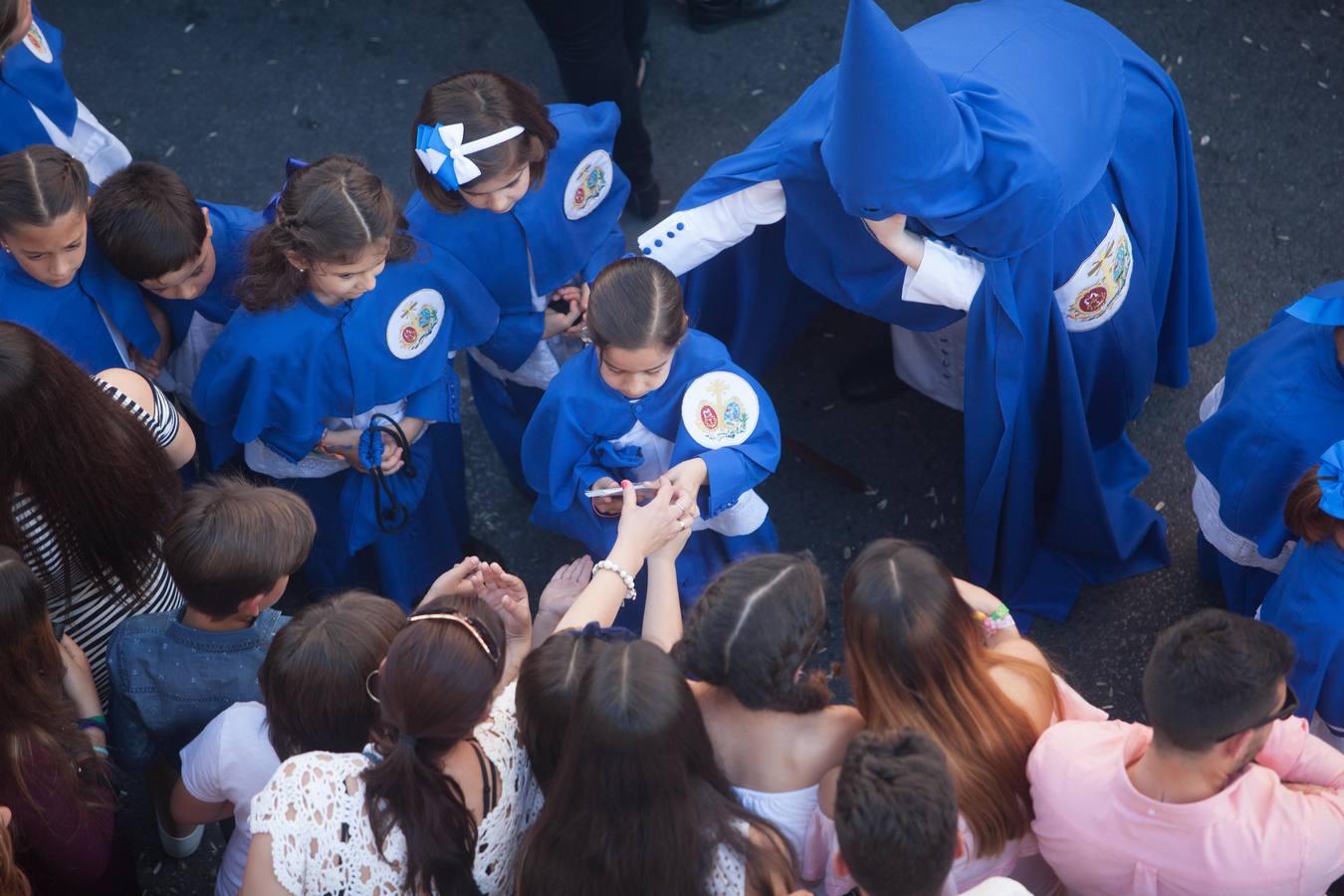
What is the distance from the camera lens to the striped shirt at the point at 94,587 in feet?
6.80

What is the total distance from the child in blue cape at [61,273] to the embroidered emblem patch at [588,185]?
881 mm

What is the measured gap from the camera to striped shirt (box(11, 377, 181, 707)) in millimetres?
2072

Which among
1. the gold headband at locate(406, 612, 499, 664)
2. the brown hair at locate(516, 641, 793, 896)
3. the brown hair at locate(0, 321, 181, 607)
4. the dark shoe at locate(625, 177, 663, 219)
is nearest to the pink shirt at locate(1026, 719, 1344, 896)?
the brown hair at locate(516, 641, 793, 896)

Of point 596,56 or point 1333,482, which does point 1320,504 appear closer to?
point 1333,482

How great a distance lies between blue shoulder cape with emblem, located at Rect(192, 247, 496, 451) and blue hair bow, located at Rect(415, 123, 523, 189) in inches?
6.5

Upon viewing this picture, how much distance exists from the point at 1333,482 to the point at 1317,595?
8.2 inches

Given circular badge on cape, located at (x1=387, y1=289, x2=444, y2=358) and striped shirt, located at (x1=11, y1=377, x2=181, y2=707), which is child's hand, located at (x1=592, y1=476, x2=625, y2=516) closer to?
circular badge on cape, located at (x1=387, y1=289, x2=444, y2=358)

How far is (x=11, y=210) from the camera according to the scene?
7.43ft

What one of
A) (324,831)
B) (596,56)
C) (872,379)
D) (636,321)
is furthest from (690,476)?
(596,56)

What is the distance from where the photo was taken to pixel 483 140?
2449 millimetres

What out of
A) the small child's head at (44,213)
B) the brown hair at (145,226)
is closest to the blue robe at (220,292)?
the brown hair at (145,226)

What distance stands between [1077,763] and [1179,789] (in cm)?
13

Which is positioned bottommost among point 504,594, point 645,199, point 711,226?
point 645,199

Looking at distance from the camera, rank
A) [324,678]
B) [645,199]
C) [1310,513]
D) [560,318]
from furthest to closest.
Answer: [645,199]
[560,318]
[1310,513]
[324,678]
